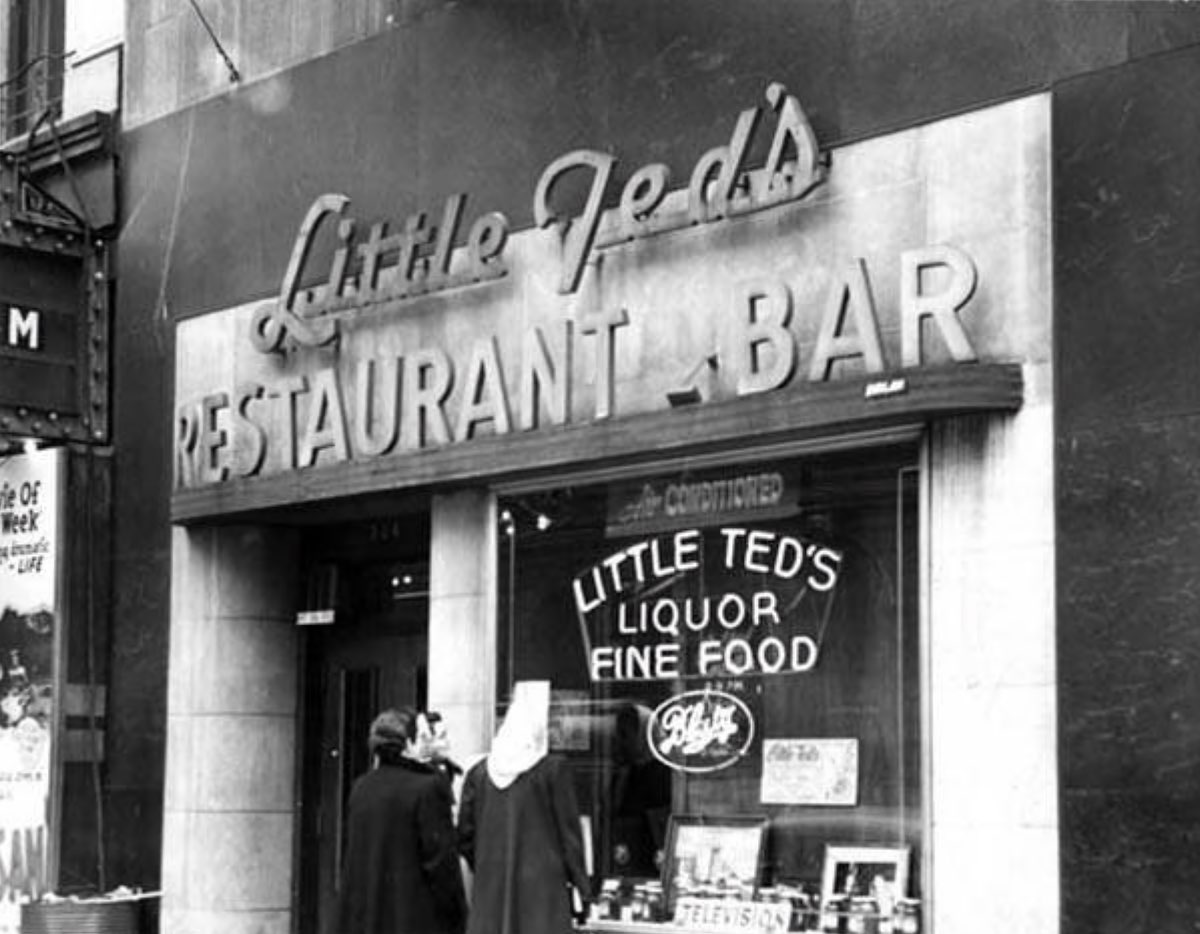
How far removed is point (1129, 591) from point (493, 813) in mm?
3192

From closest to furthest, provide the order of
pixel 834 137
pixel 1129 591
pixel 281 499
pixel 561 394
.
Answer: pixel 1129 591
pixel 834 137
pixel 561 394
pixel 281 499

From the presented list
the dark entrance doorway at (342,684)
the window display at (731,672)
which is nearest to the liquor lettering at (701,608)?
the window display at (731,672)

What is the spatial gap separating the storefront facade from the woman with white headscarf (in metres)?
0.84

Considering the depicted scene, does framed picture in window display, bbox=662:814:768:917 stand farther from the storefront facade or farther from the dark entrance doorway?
the dark entrance doorway

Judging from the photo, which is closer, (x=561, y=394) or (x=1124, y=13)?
(x=1124, y=13)

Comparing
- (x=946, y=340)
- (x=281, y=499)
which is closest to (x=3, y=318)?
(x=281, y=499)

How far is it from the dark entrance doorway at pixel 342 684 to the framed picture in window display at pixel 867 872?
Result: 12.9 feet

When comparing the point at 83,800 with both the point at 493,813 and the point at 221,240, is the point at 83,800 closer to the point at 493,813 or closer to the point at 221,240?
the point at 221,240

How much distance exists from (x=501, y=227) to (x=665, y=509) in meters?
1.73

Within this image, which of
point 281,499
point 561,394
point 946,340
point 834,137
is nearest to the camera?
point 946,340

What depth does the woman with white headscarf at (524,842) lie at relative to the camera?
10344mm

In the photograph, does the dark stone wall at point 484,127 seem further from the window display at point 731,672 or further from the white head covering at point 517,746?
the white head covering at point 517,746

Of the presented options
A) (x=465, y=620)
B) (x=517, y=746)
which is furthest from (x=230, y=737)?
(x=517, y=746)

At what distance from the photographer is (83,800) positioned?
14.5 m
